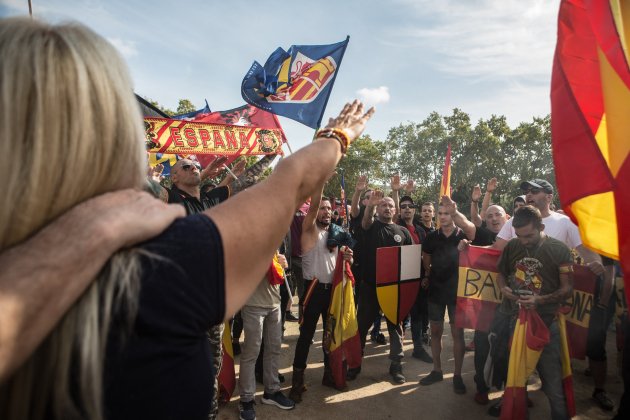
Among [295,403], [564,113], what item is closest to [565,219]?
[564,113]

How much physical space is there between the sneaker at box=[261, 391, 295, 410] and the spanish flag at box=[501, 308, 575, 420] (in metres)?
2.02

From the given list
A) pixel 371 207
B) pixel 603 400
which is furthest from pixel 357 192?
pixel 603 400

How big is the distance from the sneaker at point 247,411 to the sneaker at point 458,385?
2.26m

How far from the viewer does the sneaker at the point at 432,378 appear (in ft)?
14.1

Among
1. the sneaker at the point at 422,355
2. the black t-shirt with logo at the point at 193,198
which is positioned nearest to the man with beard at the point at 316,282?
the black t-shirt with logo at the point at 193,198

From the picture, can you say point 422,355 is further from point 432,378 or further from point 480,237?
point 480,237

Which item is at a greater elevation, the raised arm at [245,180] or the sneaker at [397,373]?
the raised arm at [245,180]

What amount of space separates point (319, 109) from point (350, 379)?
3491 millimetres

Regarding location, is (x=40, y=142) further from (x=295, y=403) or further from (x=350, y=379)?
(x=350, y=379)

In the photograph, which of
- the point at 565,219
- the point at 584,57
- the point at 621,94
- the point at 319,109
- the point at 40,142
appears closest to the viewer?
the point at 40,142

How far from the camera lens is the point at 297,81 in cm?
529

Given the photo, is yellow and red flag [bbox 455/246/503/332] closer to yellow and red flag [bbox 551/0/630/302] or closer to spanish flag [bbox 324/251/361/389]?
spanish flag [bbox 324/251/361/389]

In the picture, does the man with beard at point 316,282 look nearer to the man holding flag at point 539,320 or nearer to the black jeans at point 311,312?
the black jeans at point 311,312

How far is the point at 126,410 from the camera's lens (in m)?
0.63
